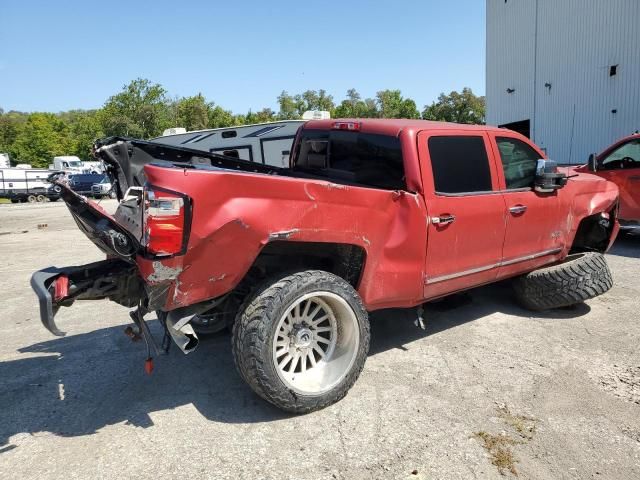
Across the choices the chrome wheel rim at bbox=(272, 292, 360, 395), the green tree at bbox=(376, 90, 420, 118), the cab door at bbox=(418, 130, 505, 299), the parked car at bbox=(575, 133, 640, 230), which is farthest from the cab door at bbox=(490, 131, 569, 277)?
the green tree at bbox=(376, 90, 420, 118)

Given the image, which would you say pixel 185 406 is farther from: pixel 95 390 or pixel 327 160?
pixel 327 160

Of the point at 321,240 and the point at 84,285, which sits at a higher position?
the point at 321,240

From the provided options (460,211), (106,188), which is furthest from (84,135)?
(460,211)

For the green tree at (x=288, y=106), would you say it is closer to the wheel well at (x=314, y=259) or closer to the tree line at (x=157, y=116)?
the tree line at (x=157, y=116)

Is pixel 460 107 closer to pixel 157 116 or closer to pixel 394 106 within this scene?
pixel 394 106

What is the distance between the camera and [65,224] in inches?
653

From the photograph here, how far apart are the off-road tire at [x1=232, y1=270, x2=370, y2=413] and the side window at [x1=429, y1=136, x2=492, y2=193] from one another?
1.30 m

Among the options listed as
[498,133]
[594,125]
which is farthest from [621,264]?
[594,125]

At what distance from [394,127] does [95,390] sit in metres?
3.07

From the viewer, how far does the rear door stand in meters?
8.12

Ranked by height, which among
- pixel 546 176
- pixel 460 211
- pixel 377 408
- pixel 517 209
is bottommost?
pixel 377 408

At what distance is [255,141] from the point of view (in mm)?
10305

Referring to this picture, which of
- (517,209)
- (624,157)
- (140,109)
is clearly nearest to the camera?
(517,209)

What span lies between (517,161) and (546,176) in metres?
0.29
